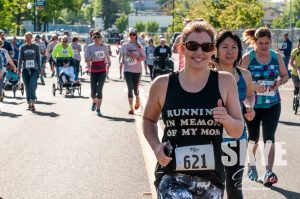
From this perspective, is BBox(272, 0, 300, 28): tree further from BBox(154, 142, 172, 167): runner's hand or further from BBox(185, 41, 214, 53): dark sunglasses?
BBox(154, 142, 172, 167): runner's hand

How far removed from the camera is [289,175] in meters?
9.74

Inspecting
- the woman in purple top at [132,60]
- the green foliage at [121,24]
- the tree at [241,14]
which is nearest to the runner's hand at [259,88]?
the woman in purple top at [132,60]

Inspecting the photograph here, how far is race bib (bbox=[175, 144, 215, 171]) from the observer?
15.6ft

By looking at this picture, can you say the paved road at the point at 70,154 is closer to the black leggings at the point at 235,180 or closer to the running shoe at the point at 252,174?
the running shoe at the point at 252,174

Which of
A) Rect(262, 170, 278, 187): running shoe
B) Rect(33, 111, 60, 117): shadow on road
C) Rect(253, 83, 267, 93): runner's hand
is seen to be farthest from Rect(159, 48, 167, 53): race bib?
Rect(253, 83, 267, 93): runner's hand

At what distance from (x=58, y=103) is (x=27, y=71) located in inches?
95.6

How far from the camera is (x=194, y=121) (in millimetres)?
4777

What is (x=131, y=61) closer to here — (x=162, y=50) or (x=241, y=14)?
(x=162, y=50)

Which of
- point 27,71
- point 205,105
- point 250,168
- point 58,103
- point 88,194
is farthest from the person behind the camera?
point 58,103

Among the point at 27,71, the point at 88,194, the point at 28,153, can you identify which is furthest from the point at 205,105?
the point at 27,71

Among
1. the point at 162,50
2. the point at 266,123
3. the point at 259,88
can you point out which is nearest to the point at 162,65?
the point at 162,50

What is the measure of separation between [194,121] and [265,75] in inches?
181

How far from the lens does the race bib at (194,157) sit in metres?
4.75

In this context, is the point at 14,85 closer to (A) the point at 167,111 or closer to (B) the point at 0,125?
(B) the point at 0,125
